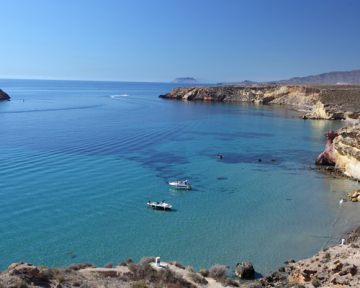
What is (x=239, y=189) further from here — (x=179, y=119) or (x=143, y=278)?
(x=179, y=119)

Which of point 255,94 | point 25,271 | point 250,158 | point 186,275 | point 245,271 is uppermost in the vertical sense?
point 255,94

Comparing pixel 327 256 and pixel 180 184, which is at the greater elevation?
pixel 180 184

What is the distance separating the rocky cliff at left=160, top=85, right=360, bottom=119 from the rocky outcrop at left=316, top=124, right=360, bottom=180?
45764 millimetres

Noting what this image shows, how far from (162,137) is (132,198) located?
106 ft

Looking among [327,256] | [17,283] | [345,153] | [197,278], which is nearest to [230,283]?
[197,278]

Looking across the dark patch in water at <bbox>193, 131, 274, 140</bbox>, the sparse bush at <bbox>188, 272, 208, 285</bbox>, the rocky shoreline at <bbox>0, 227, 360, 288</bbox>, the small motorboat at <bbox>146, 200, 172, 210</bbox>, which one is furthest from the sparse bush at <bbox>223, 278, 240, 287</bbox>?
the dark patch in water at <bbox>193, 131, 274, 140</bbox>

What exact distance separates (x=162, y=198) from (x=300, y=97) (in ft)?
369

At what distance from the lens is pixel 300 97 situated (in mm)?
140750

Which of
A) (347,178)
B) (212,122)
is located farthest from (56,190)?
(212,122)

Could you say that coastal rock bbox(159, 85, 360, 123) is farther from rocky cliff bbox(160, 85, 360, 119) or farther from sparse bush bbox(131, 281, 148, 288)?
sparse bush bbox(131, 281, 148, 288)

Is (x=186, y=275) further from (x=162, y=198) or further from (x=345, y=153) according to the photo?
(x=345, y=153)

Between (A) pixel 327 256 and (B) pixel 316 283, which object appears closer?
(B) pixel 316 283

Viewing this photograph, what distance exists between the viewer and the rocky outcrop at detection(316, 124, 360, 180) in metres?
44.2

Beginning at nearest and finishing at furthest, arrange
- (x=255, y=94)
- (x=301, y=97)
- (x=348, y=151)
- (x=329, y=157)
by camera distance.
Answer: (x=348, y=151) → (x=329, y=157) → (x=301, y=97) → (x=255, y=94)
